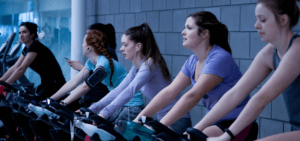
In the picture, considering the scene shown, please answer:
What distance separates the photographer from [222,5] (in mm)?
3035

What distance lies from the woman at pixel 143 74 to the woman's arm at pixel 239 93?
637mm

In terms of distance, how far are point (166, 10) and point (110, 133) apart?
2403 millimetres

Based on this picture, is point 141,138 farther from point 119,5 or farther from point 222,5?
point 119,5

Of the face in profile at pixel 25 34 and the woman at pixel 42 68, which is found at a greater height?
the face in profile at pixel 25 34

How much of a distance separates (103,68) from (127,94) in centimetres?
42

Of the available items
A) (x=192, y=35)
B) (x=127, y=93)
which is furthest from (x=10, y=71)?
(x=192, y=35)

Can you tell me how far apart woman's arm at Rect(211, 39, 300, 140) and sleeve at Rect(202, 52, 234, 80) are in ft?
1.51

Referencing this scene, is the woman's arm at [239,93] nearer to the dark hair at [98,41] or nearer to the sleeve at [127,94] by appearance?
the sleeve at [127,94]

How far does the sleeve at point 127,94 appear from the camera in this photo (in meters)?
2.05

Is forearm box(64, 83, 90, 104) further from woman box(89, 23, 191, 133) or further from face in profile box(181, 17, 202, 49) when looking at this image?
face in profile box(181, 17, 202, 49)

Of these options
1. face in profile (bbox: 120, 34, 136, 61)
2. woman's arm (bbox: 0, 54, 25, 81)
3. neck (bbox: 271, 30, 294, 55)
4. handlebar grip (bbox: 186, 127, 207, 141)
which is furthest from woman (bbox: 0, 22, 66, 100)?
neck (bbox: 271, 30, 294, 55)

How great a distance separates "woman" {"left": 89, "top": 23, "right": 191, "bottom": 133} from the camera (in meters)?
2.07

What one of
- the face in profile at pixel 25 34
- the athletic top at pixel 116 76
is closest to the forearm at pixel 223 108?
the athletic top at pixel 116 76

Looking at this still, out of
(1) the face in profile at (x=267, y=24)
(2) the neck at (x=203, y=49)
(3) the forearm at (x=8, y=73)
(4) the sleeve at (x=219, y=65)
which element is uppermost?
(1) the face in profile at (x=267, y=24)
